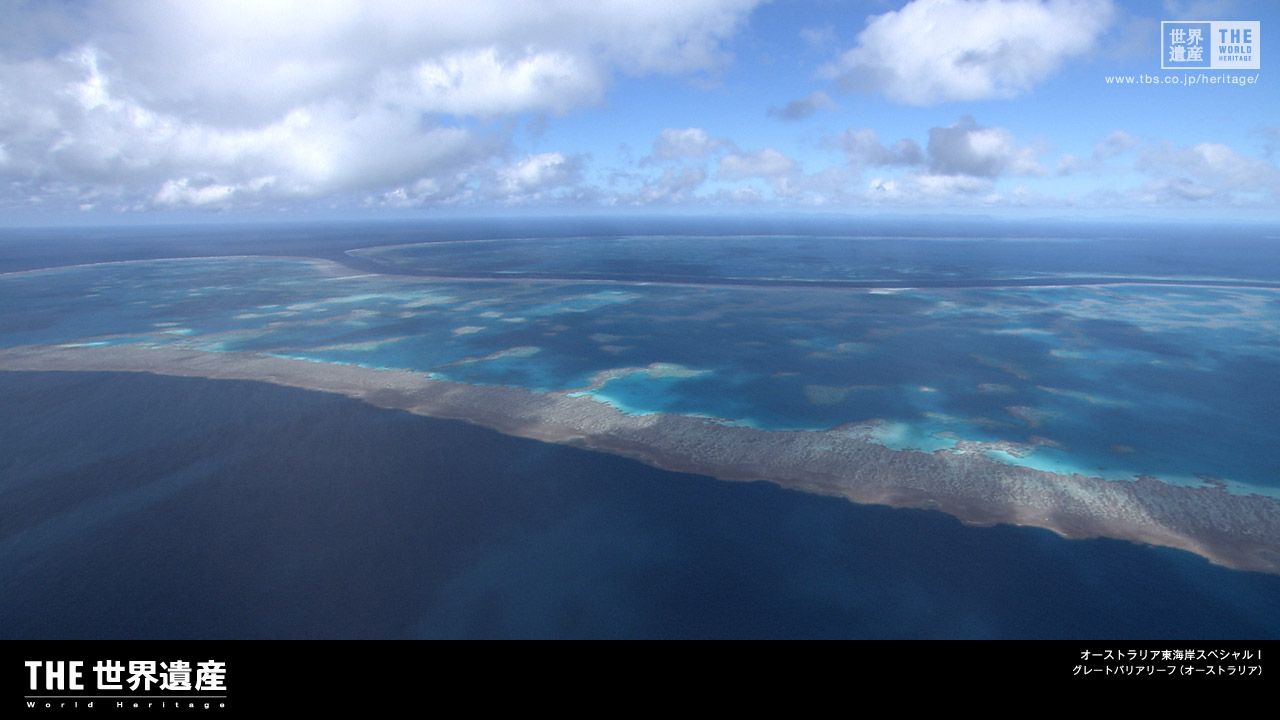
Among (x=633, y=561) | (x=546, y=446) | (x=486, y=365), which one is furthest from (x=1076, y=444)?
(x=486, y=365)

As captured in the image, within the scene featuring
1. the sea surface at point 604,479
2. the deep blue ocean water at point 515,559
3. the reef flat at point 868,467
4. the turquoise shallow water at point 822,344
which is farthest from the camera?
the turquoise shallow water at point 822,344

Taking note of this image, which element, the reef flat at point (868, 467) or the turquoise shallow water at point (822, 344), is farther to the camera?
the turquoise shallow water at point (822, 344)

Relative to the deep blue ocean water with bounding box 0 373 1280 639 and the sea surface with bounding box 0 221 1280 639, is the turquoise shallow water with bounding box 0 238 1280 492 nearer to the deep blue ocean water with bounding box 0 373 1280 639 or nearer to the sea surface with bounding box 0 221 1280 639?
the sea surface with bounding box 0 221 1280 639

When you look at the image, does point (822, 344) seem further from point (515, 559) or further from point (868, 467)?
point (515, 559)

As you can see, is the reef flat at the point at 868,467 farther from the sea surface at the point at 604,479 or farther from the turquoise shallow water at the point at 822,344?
the turquoise shallow water at the point at 822,344

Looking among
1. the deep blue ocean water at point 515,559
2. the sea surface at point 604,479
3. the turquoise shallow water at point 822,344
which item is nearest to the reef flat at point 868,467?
the sea surface at point 604,479
